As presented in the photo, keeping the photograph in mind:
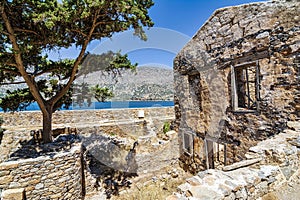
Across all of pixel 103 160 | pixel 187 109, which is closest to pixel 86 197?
pixel 103 160

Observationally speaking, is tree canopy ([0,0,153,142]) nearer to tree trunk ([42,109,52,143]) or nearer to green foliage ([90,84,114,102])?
tree trunk ([42,109,52,143])

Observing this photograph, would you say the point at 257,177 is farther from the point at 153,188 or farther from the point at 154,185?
the point at 154,185

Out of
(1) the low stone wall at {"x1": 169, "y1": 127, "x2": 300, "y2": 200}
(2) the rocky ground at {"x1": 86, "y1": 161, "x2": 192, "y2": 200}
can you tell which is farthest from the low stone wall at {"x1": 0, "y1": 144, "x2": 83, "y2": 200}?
(1) the low stone wall at {"x1": 169, "y1": 127, "x2": 300, "y2": 200}

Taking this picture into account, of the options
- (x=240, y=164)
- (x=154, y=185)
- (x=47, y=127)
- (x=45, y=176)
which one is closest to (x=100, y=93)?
(x=47, y=127)

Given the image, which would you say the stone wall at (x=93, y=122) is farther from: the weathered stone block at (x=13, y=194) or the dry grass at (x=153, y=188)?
the dry grass at (x=153, y=188)

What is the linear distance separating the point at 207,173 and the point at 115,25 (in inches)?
197

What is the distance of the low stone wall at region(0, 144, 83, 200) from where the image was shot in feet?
14.6

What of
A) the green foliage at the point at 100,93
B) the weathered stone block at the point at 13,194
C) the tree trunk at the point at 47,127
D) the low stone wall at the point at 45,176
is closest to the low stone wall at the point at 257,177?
the low stone wall at the point at 45,176

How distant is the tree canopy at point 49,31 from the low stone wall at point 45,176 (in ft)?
7.05

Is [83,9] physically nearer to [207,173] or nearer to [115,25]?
[115,25]

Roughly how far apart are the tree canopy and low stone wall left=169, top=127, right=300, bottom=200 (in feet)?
15.1

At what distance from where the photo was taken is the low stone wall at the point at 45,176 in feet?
14.6

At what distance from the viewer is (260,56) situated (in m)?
4.23

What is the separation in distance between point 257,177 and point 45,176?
537 cm
